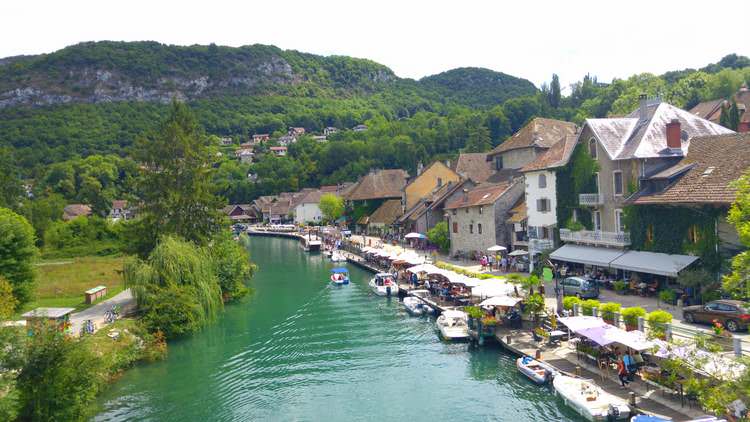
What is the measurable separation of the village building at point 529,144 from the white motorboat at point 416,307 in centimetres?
2227

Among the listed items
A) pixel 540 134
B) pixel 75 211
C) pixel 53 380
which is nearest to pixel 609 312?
pixel 53 380

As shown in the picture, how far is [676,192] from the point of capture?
3123 centimetres

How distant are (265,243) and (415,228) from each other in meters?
38.6

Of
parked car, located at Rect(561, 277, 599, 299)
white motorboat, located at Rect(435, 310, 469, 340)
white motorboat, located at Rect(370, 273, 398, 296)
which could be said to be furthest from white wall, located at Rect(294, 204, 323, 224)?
parked car, located at Rect(561, 277, 599, 299)

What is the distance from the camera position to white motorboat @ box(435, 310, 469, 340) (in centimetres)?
3094

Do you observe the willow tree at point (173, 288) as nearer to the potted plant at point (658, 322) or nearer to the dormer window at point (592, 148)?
the potted plant at point (658, 322)

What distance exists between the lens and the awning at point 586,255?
35094mm

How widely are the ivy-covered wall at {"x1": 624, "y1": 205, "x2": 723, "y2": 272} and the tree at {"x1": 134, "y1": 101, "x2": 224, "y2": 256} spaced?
29.4m

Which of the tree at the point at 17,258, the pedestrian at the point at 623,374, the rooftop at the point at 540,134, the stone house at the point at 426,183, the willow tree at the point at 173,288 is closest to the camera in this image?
the pedestrian at the point at 623,374

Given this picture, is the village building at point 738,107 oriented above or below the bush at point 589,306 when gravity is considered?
above

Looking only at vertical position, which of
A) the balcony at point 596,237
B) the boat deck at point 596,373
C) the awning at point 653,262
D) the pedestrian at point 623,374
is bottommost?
the boat deck at point 596,373

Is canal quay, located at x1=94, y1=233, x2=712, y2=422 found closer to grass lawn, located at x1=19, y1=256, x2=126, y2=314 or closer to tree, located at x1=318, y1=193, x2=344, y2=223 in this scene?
grass lawn, located at x1=19, y1=256, x2=126, y2=314

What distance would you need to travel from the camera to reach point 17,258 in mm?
37156

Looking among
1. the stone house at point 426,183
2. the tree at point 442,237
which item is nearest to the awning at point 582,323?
the tree at point 442,237
